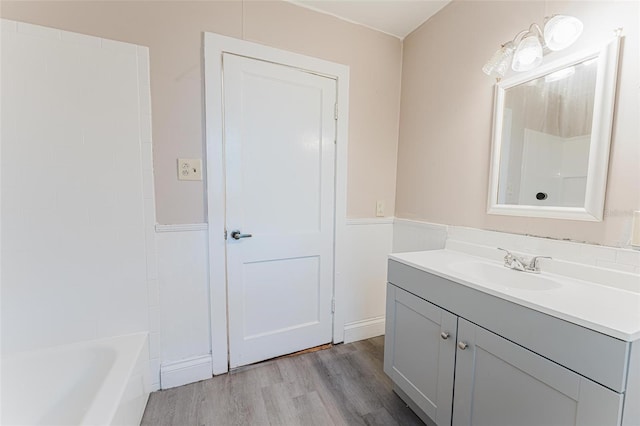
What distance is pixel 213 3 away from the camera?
5.11ft

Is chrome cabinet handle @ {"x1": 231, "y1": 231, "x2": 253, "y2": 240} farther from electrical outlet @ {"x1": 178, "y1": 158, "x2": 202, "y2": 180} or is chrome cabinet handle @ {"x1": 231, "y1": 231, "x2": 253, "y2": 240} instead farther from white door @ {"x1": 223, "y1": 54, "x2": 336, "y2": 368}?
electrical outlet @ {"x1": 178, "y1": 158, "x2": 202, "y2": 180}

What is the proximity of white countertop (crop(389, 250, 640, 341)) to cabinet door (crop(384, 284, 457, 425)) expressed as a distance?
0.22 m

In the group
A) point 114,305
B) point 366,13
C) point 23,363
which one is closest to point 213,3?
point 366,13

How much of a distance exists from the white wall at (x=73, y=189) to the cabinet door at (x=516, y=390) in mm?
1647

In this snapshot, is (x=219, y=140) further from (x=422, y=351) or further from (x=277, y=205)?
(x=422, y=351)

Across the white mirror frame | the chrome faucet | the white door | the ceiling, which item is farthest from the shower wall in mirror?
the white door

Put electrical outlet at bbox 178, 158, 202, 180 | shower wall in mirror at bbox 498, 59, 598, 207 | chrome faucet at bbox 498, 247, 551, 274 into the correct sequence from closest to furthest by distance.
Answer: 1. shower wall in mirror at bbox 498, 59, 598, 207
2. chrome faucet at bbox 498, 247, 551, 274
3. electrical outlet at bbox 178, 158, 202, 180

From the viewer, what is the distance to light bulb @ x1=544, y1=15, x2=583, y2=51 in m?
1.08

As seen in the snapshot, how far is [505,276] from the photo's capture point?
4.21 feet

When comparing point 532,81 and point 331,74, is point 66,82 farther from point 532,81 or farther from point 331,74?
point 532,81

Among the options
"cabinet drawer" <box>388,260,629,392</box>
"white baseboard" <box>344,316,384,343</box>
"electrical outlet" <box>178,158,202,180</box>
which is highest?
"electrical outlet" <box>178,158,202,180</box>

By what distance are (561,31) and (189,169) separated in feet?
6.24

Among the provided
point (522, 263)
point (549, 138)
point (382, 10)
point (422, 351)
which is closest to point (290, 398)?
point (422, 351)

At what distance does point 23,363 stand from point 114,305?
393 mm
